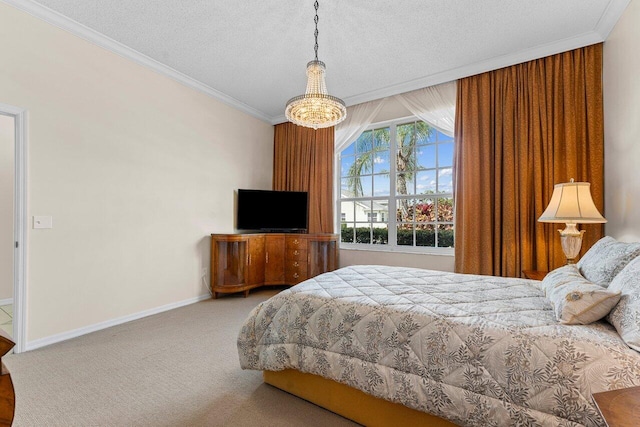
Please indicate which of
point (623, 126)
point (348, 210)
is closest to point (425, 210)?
point (348, 210)

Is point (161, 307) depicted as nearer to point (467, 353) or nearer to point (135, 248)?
point (135, 248)

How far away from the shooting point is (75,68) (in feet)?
9.16

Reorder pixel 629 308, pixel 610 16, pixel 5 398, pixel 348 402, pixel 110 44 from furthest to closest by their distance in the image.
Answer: pixel 110 44 → pixel 610 16 → pixel 348 402 → pixel 629 308 → pixel 5 398

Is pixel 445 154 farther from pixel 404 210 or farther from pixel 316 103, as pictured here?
pixel 316 103

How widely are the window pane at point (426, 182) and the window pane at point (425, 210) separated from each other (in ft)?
0.45

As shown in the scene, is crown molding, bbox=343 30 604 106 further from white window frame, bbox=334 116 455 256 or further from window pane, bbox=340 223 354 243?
window pane, bbox=340 223 354 243

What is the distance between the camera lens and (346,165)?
188 inches

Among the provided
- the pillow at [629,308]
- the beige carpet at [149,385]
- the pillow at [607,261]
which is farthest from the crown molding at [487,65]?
the beige carpet at [149,385]

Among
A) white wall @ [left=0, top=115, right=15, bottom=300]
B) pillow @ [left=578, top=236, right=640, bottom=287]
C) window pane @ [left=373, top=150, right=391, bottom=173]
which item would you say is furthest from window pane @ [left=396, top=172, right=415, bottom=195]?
white wall @ [left=0, top=115, right=15, bottom=300]

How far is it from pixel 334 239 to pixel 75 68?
11.4 ft

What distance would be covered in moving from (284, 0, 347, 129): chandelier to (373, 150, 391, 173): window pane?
1930mm

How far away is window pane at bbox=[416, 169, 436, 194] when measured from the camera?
401 cm

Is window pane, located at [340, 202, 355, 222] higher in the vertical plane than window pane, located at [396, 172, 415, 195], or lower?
lower

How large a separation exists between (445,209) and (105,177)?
3.97 meters
